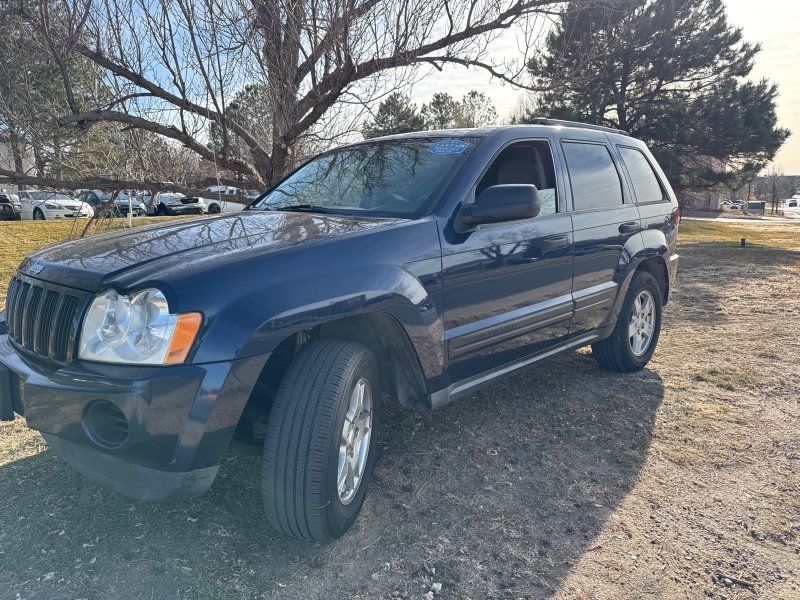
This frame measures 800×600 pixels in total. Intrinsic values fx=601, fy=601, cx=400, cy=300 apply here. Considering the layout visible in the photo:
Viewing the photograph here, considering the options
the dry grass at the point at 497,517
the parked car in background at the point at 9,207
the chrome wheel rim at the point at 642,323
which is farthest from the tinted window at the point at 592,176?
the parked car in background at the point at 9,207

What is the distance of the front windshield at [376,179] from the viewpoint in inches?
124

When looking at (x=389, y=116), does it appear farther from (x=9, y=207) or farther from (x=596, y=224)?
(x=9, y=207)

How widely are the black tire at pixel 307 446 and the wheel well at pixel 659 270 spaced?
3.16 m

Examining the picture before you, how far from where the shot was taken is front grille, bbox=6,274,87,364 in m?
2.23

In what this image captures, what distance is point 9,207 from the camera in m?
25.5

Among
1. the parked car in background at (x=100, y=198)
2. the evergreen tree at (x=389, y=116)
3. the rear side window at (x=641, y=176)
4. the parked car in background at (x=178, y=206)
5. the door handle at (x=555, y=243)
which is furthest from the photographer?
the parked car in background at (x=178, y=206)

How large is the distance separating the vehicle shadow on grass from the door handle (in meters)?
1.11

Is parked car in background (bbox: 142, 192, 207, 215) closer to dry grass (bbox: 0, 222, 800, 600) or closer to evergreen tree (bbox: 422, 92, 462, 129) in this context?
evergreen tree (bbox: 422, 92, 462, 129)

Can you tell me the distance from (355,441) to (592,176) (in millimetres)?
2581

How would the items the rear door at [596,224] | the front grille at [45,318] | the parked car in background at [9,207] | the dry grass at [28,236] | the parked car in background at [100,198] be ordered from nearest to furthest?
the front grille at [45,318], the rear door at [596,224], the parked car in background at [100,198], the dry grass at [28,236], the parked car in background at [9,207]

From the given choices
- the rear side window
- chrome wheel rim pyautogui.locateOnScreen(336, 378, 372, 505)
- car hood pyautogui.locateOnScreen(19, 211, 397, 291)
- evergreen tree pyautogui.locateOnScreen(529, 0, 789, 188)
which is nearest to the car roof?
the rear side window

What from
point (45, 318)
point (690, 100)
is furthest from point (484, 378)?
point (690, 100)

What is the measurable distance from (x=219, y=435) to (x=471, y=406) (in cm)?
224

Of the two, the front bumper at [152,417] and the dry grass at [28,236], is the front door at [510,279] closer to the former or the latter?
the front bumper at [152,417]
